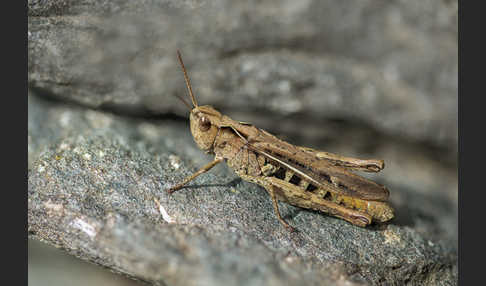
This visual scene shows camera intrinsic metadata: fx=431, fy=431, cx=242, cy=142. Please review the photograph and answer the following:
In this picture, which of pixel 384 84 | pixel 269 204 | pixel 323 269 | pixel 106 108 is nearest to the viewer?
pixel 323 269

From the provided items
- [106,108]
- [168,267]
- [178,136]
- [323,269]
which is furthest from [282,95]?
[168,267]

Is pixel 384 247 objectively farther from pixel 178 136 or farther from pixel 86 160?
pixel 86 160

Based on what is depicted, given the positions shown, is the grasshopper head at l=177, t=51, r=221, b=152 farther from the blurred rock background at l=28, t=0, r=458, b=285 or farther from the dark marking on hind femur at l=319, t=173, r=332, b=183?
the dark marking on hind femur at l=319, t=173, r=332, b=183

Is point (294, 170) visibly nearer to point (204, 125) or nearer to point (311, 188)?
point (311, 188)

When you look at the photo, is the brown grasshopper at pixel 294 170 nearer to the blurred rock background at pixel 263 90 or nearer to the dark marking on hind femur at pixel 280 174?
the dark marking on hind femur at pixel 280 174

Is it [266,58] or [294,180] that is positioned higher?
[266,58]

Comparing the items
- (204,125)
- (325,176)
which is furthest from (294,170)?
(204,125)
